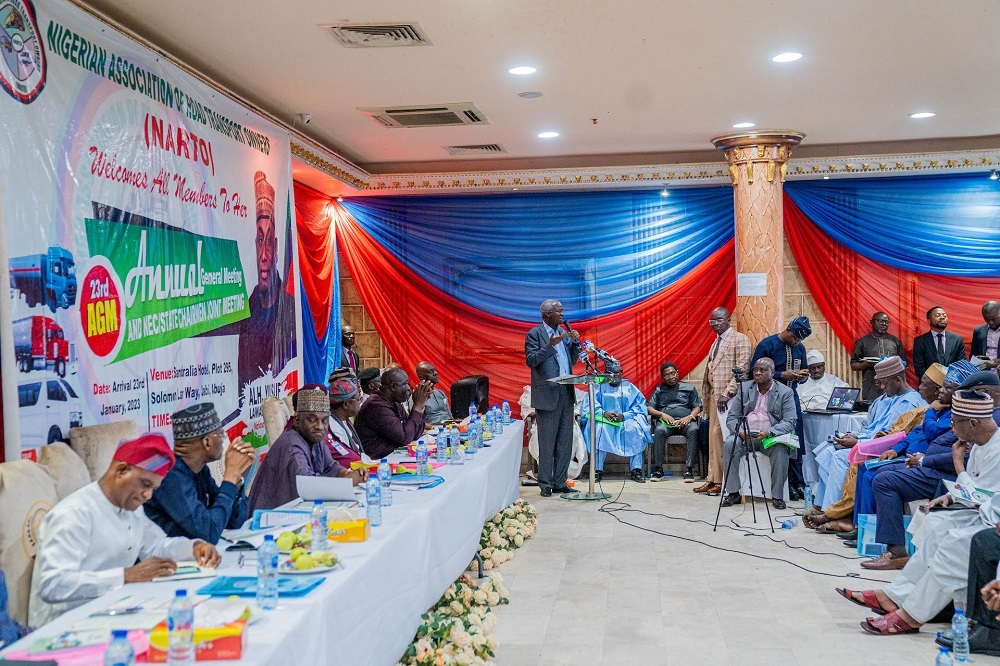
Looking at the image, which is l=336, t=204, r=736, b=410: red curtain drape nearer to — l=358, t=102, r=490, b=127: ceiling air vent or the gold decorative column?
Answer: the gold decorative column

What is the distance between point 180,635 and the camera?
Result: 232 centimetres

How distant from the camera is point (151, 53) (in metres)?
5.36

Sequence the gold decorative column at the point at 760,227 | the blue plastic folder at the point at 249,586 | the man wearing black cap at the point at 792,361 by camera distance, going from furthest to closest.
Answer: the gold decorative column at the point at 760,227, the man wearing black cap at the point at 792,361, the blue plastic folder at the point at 249,586

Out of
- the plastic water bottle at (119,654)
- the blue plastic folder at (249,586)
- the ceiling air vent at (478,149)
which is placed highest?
the ceiling air vent at (478,149)

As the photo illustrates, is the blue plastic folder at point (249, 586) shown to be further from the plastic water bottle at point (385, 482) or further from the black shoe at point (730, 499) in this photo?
the black shoe at point (730, 499)

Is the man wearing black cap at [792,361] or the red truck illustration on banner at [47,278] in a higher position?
the red truck illustration on banner at [47,278]

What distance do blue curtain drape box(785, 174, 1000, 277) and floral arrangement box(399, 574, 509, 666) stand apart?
6421mm

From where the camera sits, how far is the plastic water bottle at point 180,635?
232 centimetres

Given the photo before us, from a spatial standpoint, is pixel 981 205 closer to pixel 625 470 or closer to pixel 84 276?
pixel 625 470

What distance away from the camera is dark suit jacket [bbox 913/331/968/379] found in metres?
9.54

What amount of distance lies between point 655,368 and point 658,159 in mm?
2065

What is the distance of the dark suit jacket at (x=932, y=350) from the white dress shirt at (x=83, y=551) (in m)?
7.97

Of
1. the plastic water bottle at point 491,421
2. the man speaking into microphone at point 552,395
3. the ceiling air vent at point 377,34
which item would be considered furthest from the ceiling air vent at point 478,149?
the ceiling air vent at point 377,34

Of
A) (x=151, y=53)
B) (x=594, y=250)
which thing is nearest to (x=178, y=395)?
(x=151, y=53)
